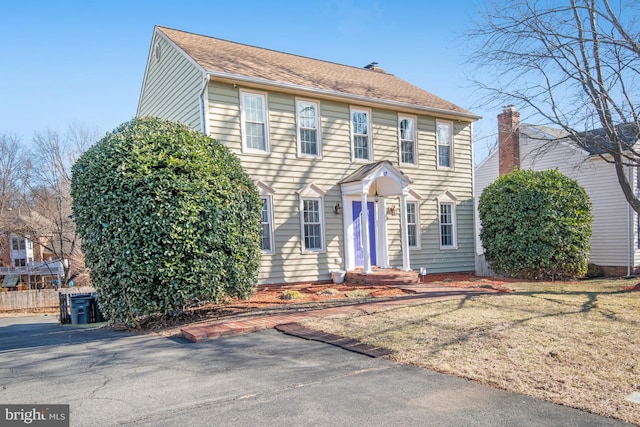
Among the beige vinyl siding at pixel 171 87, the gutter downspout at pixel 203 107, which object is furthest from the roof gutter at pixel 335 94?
the beige vinyl siding at pixel 171 87

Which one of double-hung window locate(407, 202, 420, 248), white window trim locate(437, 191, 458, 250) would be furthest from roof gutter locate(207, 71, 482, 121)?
double-hung window locate(407, 202, 420, 248)

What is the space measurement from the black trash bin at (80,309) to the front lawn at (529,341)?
19.2 feet

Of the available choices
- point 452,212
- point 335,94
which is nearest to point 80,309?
point 335,94

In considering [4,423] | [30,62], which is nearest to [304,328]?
[4,423]

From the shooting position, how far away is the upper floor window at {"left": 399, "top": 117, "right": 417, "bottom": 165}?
14258mm

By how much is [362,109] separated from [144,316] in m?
8.66

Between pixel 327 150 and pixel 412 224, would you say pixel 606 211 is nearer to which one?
pixel 412 224

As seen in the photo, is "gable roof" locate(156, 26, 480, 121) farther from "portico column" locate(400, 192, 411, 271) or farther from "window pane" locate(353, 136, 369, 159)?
"portico column" locate(400, 192, 411, 271)

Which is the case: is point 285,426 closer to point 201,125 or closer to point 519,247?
point 201,125

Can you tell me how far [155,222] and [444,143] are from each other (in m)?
11.0

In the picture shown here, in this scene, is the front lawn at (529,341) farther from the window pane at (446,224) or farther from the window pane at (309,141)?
the window pane at (446,224)

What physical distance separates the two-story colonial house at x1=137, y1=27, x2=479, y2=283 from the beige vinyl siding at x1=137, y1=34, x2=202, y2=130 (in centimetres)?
4

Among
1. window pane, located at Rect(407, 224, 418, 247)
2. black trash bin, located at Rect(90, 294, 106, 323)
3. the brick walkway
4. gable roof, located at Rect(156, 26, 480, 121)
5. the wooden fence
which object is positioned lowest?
the wooden fence

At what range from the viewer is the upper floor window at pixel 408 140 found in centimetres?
1426
